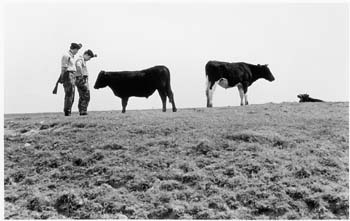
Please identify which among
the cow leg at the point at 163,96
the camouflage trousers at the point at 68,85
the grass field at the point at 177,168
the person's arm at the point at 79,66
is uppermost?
the person's arm at the point at 79,66

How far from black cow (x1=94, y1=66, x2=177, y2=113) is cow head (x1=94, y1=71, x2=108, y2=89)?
0.26 metres

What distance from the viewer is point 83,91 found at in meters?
15.0

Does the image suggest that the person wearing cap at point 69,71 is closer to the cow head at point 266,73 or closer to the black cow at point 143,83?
the black cow at point 143,83

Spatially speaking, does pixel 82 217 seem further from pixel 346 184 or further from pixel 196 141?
pixel 346 184

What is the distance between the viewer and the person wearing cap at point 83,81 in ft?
49.1

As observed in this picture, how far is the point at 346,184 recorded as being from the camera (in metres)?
9.84

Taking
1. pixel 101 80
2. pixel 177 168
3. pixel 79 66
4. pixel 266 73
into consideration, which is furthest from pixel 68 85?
pixel 266 73

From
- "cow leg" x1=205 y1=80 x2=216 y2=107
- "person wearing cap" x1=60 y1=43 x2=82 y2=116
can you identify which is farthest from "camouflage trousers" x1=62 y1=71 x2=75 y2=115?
"cow leg" x1=205 y1=80 x2=216 y2=107

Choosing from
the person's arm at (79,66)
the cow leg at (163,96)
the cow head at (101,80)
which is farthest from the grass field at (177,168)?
the cow head at (101,80)

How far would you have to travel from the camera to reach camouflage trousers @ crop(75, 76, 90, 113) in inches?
590

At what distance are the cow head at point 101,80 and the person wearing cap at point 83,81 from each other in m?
1.27

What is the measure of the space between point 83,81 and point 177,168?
5833 mm

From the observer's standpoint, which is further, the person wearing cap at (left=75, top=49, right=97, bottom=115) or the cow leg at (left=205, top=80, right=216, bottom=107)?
the cow leg at (left=205, top=80, right=216, bottom=107)

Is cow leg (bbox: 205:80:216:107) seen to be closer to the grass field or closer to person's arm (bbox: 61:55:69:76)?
the grass field
